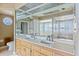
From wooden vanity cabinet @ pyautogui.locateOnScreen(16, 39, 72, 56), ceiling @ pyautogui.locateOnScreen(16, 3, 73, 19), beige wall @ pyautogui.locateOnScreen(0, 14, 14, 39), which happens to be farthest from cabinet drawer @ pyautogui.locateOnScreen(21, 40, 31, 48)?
ceiling @ pyautogui.locateOnScreen(16, 3, 73, 19)

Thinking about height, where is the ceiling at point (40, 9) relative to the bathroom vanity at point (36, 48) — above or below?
above

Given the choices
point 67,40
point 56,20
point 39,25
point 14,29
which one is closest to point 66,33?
point 67,40

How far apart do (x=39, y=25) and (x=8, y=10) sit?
1.30 ft

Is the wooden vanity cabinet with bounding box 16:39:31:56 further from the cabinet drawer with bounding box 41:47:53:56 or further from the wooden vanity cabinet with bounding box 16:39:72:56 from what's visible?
the cabinet drawer with bounding box 41:47:53:56

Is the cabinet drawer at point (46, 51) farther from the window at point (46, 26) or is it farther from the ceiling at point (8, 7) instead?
the ceiling at point (8, 7)

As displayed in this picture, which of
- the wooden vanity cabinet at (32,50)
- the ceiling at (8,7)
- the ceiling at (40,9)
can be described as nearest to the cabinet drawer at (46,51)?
the wooden vanity cabinet at (32,50)

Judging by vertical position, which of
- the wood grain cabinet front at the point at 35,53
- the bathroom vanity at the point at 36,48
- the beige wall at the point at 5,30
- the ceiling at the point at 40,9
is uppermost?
the ceiling at the point at 40,9

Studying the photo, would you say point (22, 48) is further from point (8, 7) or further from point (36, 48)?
point (8, 7)

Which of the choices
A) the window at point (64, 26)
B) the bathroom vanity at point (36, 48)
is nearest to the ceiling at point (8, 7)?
the bathroom vanity at point (36, 48)

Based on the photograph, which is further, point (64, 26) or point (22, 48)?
point (22, 48)

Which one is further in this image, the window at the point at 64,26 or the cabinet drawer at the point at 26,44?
the cabinet drawer at the point at 26,44

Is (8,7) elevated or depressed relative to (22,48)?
elevated

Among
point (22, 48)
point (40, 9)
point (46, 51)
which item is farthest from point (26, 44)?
point (40, 9)

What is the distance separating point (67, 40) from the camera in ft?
4.00
